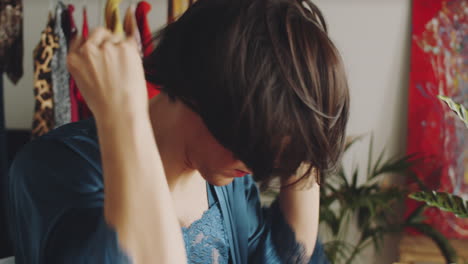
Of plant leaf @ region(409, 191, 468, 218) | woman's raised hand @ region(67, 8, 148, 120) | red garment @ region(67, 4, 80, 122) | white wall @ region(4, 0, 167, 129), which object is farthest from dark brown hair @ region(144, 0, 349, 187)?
white wall @ region(4, 0, 167, 129)

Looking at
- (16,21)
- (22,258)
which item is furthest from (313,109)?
(16,21)

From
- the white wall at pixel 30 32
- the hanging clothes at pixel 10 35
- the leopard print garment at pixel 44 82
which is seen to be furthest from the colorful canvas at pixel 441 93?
the hanging clothes at pixel 10 35

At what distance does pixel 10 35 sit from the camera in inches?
75.4

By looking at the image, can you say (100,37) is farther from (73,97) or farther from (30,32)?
(30,32)

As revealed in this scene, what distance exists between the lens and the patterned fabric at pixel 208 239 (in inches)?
34.2

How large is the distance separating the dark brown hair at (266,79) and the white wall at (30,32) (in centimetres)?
191

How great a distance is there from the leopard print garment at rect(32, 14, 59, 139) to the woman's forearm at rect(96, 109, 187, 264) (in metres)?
1.52

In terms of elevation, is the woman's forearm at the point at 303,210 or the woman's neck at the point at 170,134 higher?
the woman's neck at the point at 170,134

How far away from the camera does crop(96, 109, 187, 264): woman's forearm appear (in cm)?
49

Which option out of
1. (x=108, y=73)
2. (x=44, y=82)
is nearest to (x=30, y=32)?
(x=44, y=82)

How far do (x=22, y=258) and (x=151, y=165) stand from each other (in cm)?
38

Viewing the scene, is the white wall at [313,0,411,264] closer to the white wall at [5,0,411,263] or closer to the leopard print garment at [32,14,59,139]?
the white wall at [5,0,411,263]

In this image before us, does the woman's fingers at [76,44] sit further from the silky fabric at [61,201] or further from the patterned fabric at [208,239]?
the patterned fabric at [208,239]

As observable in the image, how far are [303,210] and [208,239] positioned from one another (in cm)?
19
